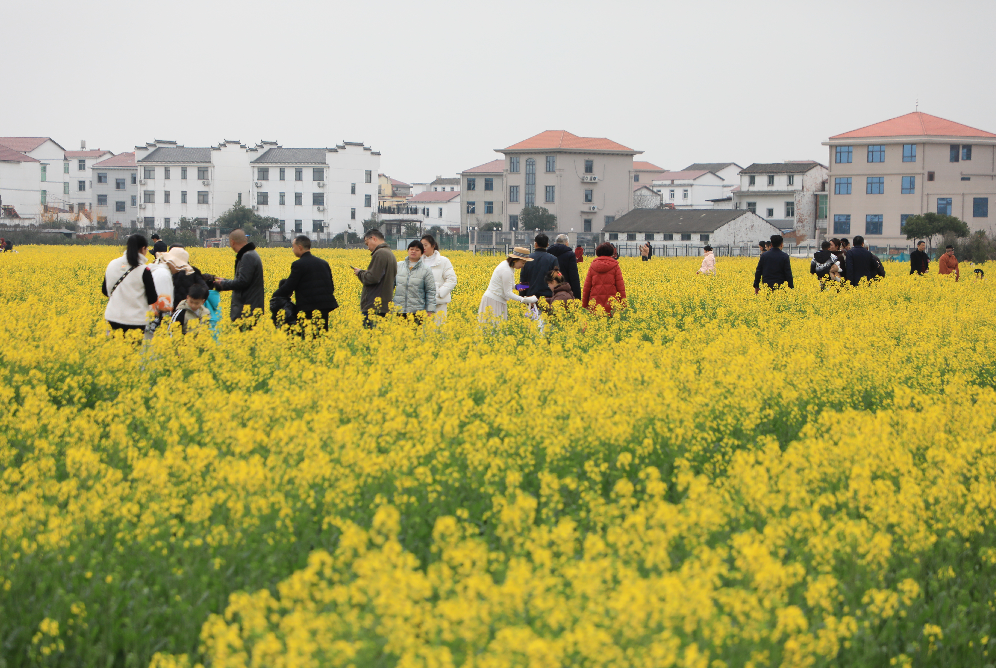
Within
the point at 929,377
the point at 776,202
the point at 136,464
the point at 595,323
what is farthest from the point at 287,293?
the point at 776,202

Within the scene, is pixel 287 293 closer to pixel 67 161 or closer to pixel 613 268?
pixel 613 268

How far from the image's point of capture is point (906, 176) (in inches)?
2751

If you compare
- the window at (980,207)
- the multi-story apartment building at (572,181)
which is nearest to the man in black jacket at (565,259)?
the window at (980,207)

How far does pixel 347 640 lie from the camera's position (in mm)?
3643

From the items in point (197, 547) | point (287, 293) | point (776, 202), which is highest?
point (776, 202)

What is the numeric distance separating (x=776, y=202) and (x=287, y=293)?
89.9 m

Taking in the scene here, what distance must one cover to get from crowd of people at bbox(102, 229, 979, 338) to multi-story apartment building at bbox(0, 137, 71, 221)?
290 ft

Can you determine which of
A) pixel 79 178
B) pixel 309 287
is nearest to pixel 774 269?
pixel 309 287

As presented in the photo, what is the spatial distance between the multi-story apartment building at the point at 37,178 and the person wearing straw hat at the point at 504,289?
90433mm

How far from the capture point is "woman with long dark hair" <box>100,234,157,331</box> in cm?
1020

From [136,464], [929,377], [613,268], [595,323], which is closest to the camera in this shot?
[136,464]

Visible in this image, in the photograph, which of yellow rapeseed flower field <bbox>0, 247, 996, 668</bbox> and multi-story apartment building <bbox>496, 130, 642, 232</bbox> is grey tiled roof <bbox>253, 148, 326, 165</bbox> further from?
yellow rapeseed flower field <bbox>0, 247, 996, 668</bbox>

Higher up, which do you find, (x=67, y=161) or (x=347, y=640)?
(x=67, y=161)

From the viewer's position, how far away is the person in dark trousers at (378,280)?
40.6 ft
